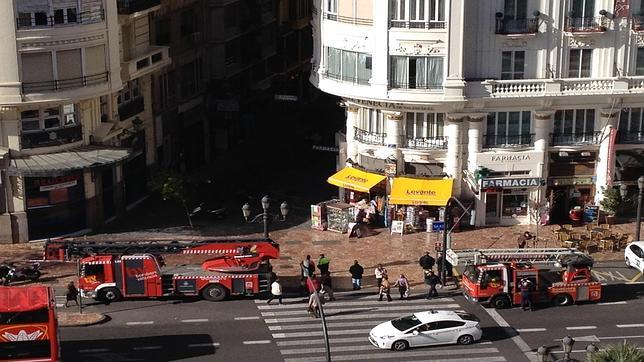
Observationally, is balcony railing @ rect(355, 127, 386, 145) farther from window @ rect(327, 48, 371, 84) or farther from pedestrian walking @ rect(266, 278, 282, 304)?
pedestrian walking @ rect(266, 278, 282, 304)

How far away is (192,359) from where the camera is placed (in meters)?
53.8

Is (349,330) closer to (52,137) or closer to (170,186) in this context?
(170,186)

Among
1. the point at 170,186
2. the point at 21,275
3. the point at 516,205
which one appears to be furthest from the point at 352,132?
the point at 21,275

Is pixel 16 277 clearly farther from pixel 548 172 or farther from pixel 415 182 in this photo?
pixel 548 172

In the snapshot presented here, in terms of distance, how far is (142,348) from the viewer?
2164 inches

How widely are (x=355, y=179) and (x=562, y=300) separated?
17302mm

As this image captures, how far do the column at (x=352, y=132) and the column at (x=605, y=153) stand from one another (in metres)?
14.0

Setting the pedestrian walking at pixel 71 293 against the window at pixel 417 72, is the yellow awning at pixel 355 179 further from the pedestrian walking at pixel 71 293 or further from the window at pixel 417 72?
the pedestrian walking at pixel 71 293

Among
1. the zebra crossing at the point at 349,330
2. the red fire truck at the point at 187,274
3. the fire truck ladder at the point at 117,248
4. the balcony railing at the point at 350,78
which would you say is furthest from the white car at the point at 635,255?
the fire truck ladder at the point at 117,248

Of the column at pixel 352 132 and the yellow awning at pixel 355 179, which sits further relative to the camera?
the column at pixel 352 132

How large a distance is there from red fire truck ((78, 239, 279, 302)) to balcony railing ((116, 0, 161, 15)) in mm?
17143

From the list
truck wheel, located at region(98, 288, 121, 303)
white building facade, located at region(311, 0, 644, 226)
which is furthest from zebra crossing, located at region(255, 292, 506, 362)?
white building facade, located at region(311, 0, 644, 226)

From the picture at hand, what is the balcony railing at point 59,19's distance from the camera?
213 feet

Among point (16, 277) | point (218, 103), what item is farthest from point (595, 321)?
point (218, 103)
